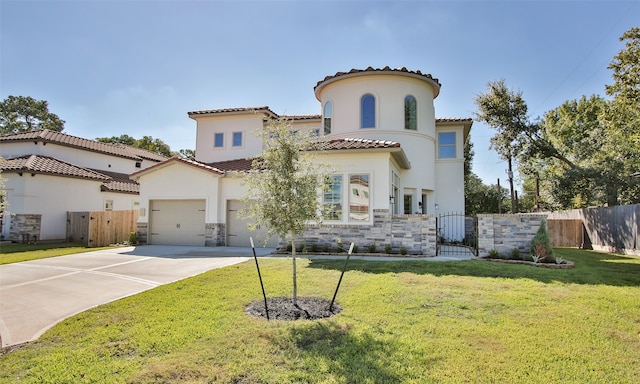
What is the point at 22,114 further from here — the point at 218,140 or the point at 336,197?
the point at 336,197

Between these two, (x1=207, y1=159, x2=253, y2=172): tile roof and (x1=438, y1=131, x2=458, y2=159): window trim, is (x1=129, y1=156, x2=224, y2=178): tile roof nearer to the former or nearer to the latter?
(x1=207, y1=159, x2=253, y2=172): tile roof

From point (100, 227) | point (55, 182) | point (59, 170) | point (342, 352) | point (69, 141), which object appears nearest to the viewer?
point (342, 352)

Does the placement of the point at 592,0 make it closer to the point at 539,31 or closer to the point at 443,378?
the point at 539,31

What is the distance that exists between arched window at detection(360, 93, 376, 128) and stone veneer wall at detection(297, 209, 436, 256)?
5339 mm

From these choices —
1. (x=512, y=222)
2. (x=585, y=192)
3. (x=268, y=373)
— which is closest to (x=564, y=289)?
(x=512, y=222)

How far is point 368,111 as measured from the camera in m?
17.4

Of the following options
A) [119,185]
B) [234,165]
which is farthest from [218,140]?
[119,185]

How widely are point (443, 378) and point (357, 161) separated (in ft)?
35.0

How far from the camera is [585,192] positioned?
22.0 m

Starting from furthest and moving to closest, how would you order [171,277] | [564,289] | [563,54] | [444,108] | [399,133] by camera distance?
[444,108], [563,54], [399,133], [171,277], [564,289]

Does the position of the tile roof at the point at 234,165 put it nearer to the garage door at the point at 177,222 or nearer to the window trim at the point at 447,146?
the garage door at the point at 177,222

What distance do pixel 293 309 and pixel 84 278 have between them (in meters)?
6.50

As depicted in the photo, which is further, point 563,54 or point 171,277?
point 563,54

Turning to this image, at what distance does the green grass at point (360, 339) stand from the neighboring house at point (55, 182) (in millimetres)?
15900
